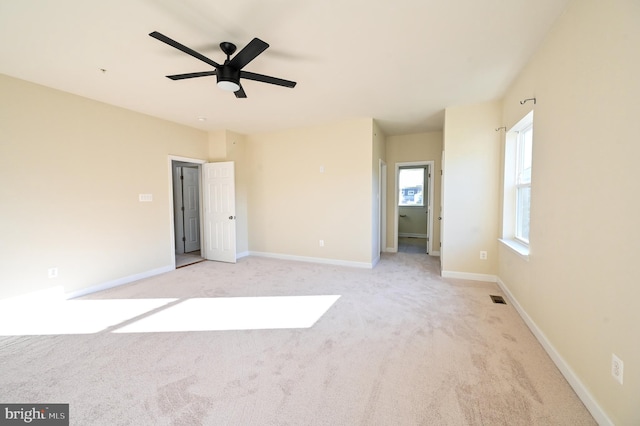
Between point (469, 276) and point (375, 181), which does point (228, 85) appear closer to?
point (375, 181)

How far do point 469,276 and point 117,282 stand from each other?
542cm

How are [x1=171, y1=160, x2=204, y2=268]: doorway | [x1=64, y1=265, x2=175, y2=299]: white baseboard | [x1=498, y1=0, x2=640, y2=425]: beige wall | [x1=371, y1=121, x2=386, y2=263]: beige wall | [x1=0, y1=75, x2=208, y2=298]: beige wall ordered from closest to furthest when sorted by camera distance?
[x1=498, y1=0, x2=640, y2=425]: beige wall
[x1=0, y1=75, x2=208, y2=298]: beige wall
[x1=64, y1=265, x2=175, y2=299]: white baseboard
[x1=371, y1=121, x2=386, y2=263]: beige wall
[x1=171, y1=160, x2=204, y2=268]: doorway

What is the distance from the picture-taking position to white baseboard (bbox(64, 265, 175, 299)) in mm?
3393

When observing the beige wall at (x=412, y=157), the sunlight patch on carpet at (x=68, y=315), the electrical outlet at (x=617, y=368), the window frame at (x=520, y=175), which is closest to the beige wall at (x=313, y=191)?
the beige wall at (x=412, y=157)

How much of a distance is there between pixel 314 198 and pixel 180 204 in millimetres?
3449

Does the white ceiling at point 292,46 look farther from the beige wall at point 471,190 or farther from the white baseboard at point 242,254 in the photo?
the white baseboard at point 242,254

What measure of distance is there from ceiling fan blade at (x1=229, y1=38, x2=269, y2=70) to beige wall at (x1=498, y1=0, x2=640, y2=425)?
2.13 metres

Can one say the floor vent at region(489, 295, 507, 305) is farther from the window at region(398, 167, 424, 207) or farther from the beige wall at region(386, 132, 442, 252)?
the window at region(398, 167, 424, 207)

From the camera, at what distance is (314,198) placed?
201 inches

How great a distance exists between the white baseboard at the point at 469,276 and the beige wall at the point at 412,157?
166 centimetres

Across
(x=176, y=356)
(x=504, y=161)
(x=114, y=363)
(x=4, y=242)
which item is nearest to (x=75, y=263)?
(x=4, y=242)

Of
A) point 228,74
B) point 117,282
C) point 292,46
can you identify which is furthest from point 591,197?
point 117,282

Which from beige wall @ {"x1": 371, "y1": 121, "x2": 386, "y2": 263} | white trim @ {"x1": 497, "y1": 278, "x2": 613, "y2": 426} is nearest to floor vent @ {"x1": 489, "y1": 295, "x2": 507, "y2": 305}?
white trim @ {"x1": 497, "y1": 278, "x2": 613, "y2": 426}

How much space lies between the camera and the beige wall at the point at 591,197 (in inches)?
50.3
